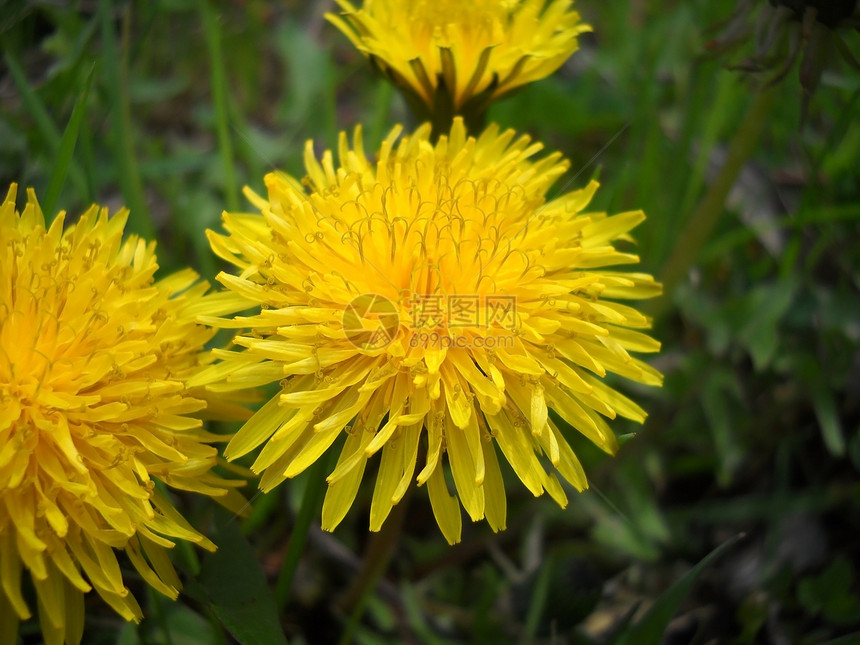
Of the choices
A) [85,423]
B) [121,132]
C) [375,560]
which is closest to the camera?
[85,423]

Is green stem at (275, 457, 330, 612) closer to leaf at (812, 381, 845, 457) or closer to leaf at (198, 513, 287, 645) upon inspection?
leaf at (198, 513, 287, 645)

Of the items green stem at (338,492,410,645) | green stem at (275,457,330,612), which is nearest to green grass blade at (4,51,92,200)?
green stem at (275,457,330,612)

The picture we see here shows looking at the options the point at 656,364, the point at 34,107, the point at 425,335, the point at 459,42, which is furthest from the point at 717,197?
the point at 34,107

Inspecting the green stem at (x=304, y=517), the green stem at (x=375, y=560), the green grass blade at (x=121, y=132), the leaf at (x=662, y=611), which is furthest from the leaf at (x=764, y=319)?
the green grass blade at (x=121, y=132)

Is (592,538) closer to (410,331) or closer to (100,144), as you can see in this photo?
(410,331)

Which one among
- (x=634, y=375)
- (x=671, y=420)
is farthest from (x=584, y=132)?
(x=634, y=375)

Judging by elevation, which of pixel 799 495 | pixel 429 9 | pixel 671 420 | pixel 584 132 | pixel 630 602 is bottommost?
pixel 630 602

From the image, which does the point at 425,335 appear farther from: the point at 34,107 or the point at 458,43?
the point at 34,107
